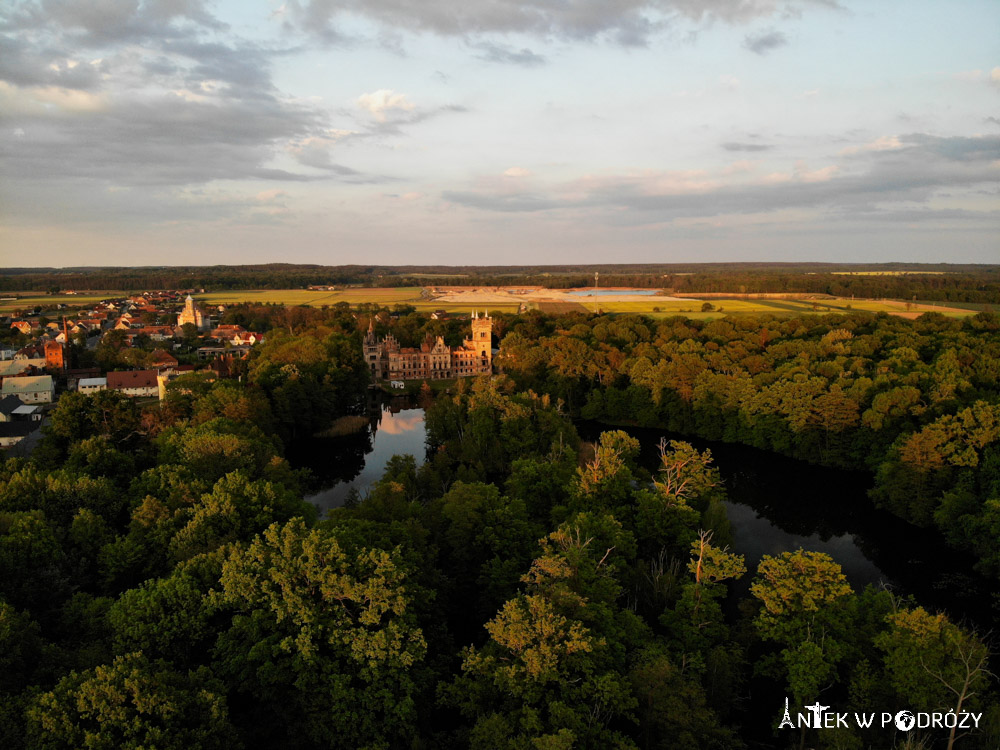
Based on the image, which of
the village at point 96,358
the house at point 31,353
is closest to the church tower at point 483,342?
the village at point 96,358

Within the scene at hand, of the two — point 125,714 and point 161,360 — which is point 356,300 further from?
point 125,714

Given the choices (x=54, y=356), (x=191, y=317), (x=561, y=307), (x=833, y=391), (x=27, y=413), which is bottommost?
(x=27, y=413)

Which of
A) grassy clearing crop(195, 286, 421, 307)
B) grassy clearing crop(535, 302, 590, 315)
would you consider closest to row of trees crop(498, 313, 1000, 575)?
grassy clearing crop(535, 302, 590, 315)

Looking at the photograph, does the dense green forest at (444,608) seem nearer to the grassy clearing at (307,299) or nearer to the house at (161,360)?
the house at (161,360)

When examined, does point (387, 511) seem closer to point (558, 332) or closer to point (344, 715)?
point (344, 715)

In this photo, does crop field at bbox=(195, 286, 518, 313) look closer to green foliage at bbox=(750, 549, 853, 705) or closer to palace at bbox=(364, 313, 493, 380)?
palace at bbox=(364, 313, 493, 380)

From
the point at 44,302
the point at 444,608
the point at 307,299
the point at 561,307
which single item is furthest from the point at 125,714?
the point at 44,302
